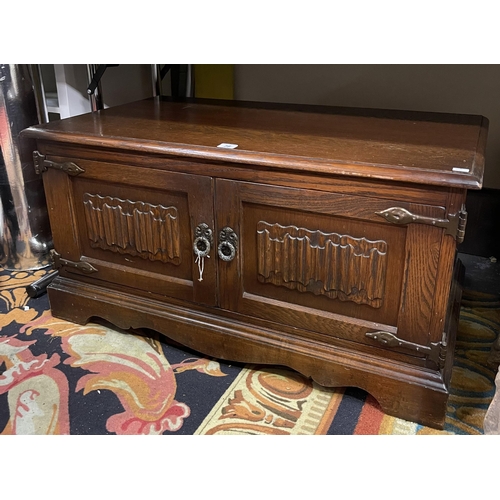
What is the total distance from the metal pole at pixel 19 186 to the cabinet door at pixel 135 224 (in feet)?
1.17

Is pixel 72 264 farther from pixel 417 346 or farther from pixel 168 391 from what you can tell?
pixel 417 346

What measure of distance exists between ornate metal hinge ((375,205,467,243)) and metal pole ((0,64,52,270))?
108 cm

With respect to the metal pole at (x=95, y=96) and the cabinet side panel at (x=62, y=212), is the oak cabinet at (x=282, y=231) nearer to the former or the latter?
the cabinet side panel at (x=62, y=212)

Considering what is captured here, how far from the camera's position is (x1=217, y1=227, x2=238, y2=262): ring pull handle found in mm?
Answer: 1081

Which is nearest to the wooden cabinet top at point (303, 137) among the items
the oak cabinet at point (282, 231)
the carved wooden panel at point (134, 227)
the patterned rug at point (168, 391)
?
the oak cabinet at point (282, 231)

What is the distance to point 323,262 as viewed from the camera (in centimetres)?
103

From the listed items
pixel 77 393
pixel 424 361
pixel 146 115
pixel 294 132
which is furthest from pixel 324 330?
pixel 146 115

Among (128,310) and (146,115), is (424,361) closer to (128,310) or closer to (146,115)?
(128,310)

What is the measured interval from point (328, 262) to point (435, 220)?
0.69 feet

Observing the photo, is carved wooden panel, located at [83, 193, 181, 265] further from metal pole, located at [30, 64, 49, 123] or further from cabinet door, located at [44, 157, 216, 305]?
metal pole, located at [30, 64, 49, 123]

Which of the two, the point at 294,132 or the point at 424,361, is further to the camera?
the point at 294,132
